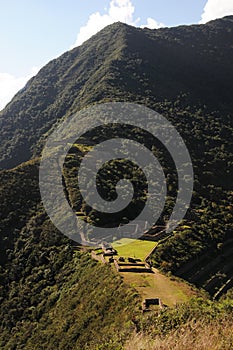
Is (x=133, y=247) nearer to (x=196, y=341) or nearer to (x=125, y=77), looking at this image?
(x=196, y=341)

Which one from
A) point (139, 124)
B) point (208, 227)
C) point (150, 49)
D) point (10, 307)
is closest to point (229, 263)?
point (208, 227)

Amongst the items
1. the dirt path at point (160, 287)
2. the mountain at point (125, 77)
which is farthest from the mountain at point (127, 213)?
the dirt path at point (160, 287)

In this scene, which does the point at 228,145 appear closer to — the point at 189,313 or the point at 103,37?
the point at 189,313

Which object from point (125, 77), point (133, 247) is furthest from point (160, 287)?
point (125, 77)

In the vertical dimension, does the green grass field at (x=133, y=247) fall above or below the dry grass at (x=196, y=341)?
above

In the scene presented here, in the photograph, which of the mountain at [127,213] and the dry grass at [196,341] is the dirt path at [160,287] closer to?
the mountain at [127,213]
